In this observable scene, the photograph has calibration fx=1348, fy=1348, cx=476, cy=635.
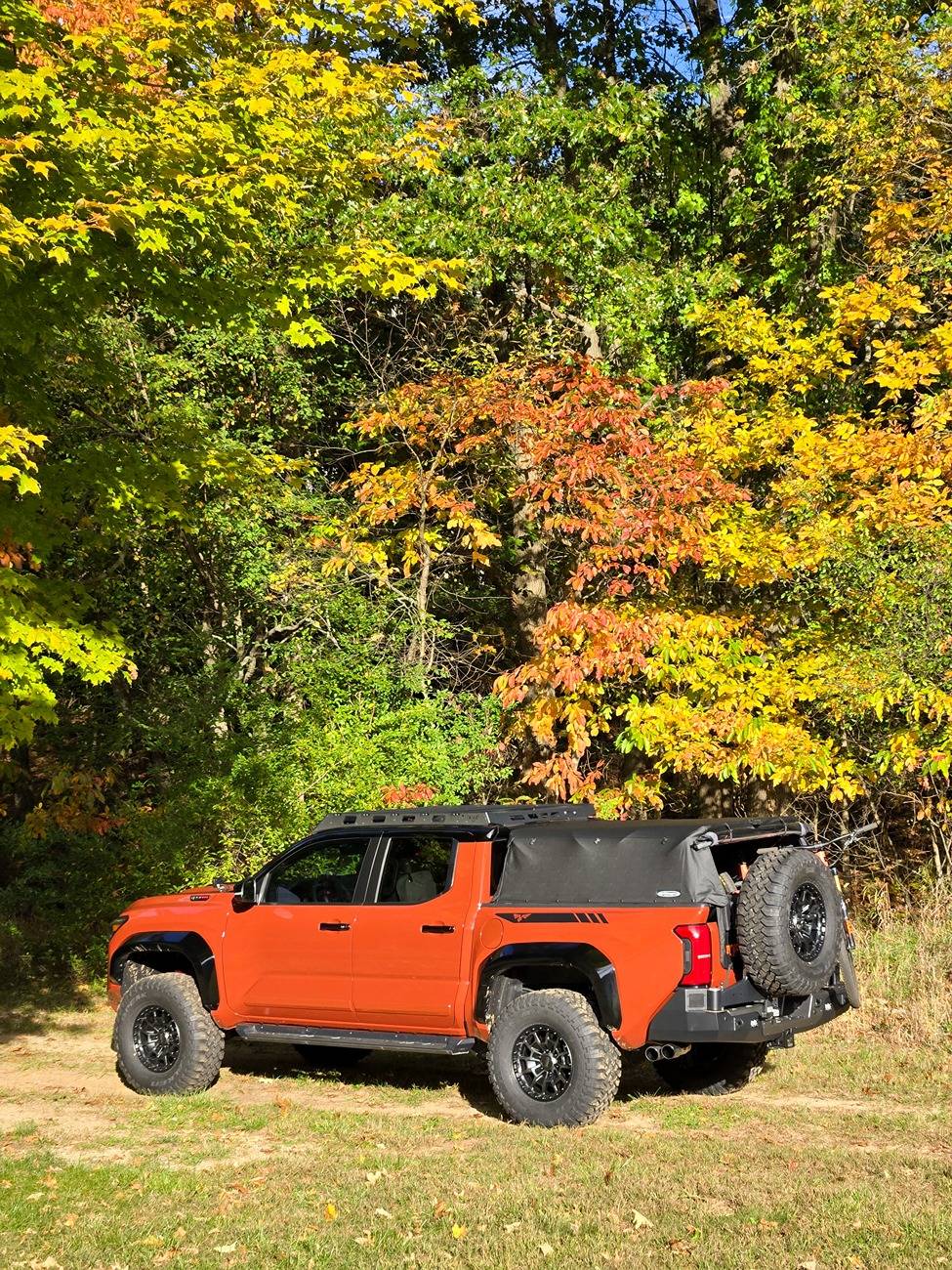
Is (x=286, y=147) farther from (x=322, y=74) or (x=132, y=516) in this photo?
(x=132, y=516)

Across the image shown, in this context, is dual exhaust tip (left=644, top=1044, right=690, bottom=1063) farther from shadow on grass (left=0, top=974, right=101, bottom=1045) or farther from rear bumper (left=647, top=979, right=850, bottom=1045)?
shadow on grass (left=0, top=974, right=101, bottom=1045)

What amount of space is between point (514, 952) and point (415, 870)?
1065 mm

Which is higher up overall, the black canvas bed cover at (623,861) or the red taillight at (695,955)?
the black canvas bed cover at (623,861)

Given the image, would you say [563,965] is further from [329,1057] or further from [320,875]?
[329,1057]

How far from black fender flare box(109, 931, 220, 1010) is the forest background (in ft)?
5.40

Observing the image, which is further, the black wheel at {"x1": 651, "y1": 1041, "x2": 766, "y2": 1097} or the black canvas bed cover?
the black wheel at {"x1": 651, "y1": 1041, "x2": 766, "y2": 1097}

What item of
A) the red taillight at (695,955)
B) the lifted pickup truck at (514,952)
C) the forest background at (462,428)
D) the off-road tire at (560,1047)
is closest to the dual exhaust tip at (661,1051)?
the lifted pickup truck at (514,952)

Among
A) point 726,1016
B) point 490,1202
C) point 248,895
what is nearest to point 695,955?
point 726,1016

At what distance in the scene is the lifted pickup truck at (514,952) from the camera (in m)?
7.50

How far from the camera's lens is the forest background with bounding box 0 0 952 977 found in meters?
10.5

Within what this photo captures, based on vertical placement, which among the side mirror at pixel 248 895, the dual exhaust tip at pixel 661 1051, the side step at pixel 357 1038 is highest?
the side mirror at pixel 248 895

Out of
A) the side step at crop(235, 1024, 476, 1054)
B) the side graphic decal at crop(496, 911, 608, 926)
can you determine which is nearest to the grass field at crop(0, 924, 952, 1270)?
the side step at crop(235, 1024, 476, 1054)

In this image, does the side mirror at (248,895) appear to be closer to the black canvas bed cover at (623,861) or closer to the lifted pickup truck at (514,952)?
the lifted pickup truck at (514,952)

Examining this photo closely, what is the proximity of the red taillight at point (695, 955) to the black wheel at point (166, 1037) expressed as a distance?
3.48 metres
